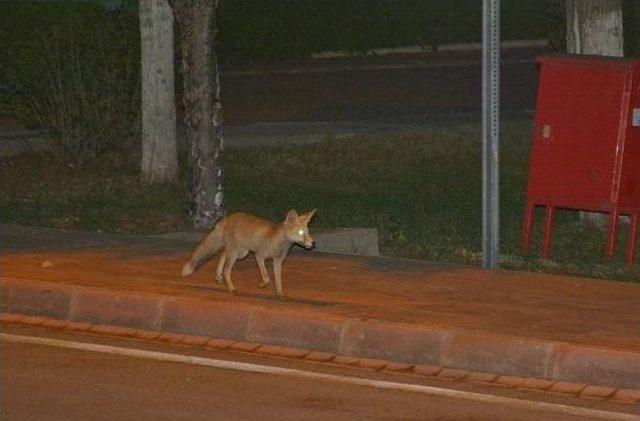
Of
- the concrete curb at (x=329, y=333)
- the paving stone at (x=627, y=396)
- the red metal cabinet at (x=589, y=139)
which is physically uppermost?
the red metal cabinet at (x=589, y=139)

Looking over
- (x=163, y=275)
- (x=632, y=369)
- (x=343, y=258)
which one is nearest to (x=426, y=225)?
(x=343, y=258)

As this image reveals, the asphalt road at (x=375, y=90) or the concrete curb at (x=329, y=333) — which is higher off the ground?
the asphalt road at (x=375, y=90)

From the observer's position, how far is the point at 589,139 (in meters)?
12.4

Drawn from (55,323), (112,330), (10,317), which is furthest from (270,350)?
(10,317)

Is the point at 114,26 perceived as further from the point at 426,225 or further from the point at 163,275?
the point at 163,275

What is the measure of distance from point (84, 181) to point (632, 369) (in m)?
8.92

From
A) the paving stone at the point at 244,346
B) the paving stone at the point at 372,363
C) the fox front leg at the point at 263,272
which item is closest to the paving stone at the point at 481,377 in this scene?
the paving stone at the point at 372,363

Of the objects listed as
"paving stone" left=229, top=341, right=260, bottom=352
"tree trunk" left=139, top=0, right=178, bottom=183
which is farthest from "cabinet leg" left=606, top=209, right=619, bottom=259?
"tree trunk" left=139, top=0, right=178, bottom=183

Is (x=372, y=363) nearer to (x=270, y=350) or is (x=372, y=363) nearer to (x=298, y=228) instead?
(x=270, y=350)

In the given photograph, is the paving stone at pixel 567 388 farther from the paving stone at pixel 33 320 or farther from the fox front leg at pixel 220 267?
the paving stone at pixel 33 320

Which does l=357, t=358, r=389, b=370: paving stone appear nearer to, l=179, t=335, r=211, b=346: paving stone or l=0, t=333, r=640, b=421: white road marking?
l=0, t=333, r=640, b=421: white road marking

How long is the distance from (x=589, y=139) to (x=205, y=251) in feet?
11.5

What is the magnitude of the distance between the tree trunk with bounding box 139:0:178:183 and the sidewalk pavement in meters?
4.28

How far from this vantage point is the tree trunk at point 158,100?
52.5ft
